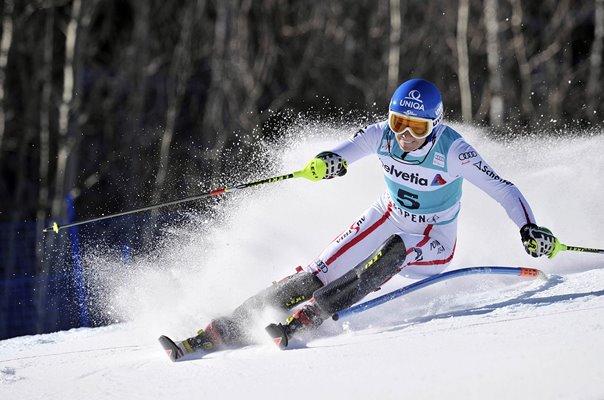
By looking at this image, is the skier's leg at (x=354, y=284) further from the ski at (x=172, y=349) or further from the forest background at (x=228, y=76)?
the forest background at (x=228, y=76)

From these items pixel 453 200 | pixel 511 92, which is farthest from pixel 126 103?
pixel 453 200

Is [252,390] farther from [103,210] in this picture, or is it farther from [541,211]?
[103,210]

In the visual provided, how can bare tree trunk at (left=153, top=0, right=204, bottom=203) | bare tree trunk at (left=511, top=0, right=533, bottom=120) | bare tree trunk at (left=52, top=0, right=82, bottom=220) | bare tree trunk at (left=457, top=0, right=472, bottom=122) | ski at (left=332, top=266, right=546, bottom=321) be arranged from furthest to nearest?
bare tree trunk at (left=511, top=0, right=533, bottom=120)
bare tree trunk at (left=457, top=0, right=472, bottom=122)
bare tree trunk at (left=153, top=0, right=204, bottom=203)
bare tree trunk at (left=52, top=0, right=82, bottom=220)
ski at (left=332, top=266, right=546, bottom=321)

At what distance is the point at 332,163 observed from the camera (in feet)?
16.3

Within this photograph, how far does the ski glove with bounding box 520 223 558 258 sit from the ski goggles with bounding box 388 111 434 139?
0.79 metres

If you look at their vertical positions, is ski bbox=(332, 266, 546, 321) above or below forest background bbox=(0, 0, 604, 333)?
below

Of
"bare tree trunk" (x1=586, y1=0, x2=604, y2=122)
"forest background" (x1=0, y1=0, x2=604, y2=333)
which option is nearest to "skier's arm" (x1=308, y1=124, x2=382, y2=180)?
"forest background" (x1=0, y1=0, x2=604, y2=333)

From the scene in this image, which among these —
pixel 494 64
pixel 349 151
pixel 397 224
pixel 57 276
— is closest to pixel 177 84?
pixel 494 64

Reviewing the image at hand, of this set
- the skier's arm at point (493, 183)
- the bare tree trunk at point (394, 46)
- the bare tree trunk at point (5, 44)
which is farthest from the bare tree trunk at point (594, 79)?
the skier's arm at point (493, 183)

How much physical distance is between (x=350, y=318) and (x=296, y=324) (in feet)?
1.61

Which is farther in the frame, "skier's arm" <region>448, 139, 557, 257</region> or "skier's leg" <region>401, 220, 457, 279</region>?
"skier's leg" <region>401, 220, 457, 279</region>

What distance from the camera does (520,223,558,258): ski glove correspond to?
4406 mm

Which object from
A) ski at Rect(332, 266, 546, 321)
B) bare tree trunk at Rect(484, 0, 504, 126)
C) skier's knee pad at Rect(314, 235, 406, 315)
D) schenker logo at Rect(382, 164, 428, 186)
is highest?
bare tree trunk at Rect(484, 0, 504, 126)

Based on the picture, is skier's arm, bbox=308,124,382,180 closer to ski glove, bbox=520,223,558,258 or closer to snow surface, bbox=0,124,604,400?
snow surface, bbox=0,124,604,400
